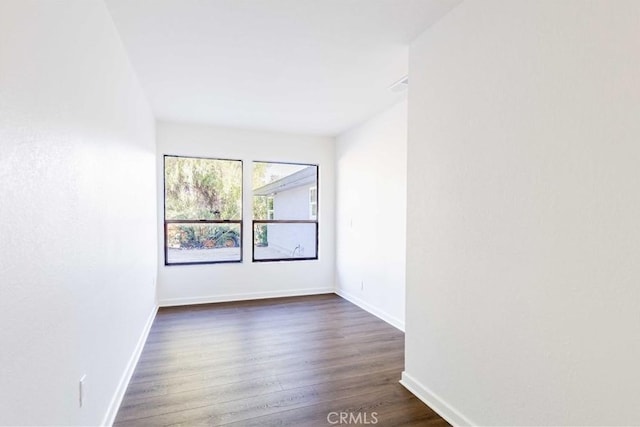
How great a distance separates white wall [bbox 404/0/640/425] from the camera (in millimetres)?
1280

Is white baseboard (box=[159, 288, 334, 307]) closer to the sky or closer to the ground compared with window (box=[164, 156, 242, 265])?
closer to the ground

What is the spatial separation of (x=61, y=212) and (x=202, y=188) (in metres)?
3.57

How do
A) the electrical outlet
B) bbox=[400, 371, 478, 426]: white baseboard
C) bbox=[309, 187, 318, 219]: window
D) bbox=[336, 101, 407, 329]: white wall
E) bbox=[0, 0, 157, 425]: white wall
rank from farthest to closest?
1. bbox=[309, 187, 318, 219]: window
2. bbox=[336, 101, 407, 329]: white wall
3. bbox=[400, 371, 478, 426]: white baseboard
4. the electrical outlet
5. bbox=[0, 0, 157, 425]: white wall

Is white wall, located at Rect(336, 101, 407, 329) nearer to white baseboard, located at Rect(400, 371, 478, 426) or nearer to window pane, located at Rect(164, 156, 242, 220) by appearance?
white baseboard, located at Rect(400, 371, 478, 426)

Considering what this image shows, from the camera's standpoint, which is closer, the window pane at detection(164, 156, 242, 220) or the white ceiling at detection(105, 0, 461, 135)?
the white ceiling at detection(105, 0, 461, 135)

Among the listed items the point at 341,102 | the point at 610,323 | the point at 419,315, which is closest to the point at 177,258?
the point at 341,102

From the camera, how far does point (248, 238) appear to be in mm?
5023

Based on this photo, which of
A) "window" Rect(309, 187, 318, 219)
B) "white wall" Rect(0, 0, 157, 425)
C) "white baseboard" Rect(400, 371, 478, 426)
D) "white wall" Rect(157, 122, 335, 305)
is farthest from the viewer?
"window" Rect(309, 187, 318, 219)

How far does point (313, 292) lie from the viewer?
17.5 ft

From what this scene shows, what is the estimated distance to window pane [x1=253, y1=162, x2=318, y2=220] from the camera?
5.12m

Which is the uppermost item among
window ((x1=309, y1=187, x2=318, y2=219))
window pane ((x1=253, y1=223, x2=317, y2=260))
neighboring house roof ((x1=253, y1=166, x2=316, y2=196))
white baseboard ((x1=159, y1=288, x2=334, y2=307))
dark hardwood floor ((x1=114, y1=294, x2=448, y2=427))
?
neighboring house roof ((x1=253, y1=166, x2=316, y2=196))

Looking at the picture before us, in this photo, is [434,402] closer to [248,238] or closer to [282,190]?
[248,238]

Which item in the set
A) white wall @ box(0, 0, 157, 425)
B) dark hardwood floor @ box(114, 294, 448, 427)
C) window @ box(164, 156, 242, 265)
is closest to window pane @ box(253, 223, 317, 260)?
window @ box(164, 156, 242, 265)

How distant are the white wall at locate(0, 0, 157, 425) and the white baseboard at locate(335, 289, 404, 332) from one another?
2.70 metres
